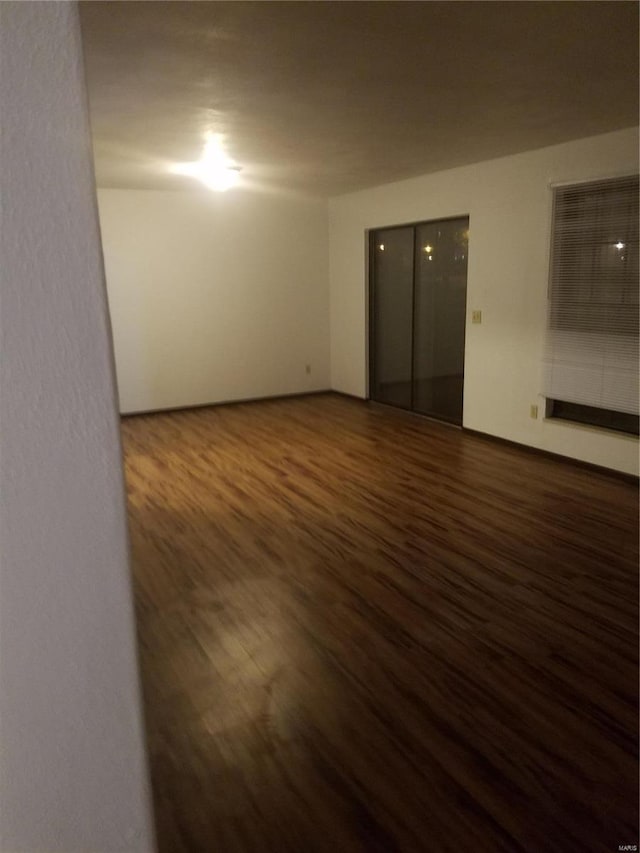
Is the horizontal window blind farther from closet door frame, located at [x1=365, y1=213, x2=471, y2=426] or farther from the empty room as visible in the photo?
closet door frame, located at [x1=365, y1=213, x2=471, y2=426]

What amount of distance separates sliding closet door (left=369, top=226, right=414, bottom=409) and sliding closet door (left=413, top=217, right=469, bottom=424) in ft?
0.48

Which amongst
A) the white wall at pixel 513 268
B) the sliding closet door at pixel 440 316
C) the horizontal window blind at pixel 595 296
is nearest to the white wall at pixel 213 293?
the white wall at pixel 513 268

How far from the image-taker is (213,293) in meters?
7.05

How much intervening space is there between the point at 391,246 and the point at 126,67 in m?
4.32

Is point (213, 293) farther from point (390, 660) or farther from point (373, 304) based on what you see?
point (390, 660)

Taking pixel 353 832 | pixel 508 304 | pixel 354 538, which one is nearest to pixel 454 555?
pixel 354 538

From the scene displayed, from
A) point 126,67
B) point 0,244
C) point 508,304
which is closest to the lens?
point 0,244

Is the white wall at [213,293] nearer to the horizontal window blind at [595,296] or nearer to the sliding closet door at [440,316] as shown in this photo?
the sliding closet door at [440,316]

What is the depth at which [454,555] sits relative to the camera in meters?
3.38

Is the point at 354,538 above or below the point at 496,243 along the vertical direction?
below

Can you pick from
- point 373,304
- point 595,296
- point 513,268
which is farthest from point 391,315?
point 595,296

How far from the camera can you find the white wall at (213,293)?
259 inches

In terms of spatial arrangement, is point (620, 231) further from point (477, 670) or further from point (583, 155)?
point (477, 670)

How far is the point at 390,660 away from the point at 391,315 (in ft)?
16.4
